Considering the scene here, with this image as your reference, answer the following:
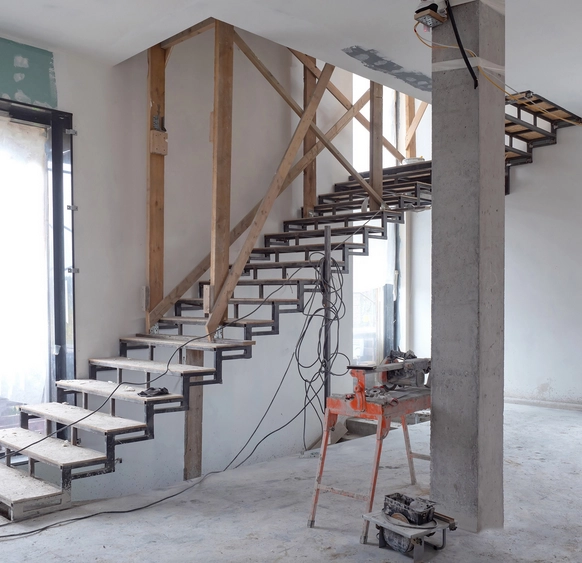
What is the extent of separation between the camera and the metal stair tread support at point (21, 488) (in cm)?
343

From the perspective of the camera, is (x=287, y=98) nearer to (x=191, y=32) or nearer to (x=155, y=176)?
(x=191, y=32)

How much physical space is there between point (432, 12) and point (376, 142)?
263 centimetres

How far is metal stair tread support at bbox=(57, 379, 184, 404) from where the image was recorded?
147 inches

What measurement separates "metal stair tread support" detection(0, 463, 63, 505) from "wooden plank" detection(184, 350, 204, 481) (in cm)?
151

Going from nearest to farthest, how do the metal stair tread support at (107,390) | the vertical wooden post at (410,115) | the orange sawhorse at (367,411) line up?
the orange sawhorse at (367,411)
the metal stair tread support at (107,390)
the vertical wooden post at (410,115)

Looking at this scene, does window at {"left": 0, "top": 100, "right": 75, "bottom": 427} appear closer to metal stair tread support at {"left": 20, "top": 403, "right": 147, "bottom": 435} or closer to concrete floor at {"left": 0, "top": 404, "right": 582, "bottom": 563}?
metal stair tread support at {"left": 20, "top": 403, "right": 147, "bottom": 435}

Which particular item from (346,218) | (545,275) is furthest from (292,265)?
(545,275)

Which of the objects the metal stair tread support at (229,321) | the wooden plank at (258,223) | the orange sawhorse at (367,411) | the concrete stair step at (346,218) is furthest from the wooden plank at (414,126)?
the orange sawhorse at (367,411)

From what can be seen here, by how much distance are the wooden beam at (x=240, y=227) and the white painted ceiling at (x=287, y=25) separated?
1351 millimetres

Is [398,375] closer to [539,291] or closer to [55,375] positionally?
[55,375]

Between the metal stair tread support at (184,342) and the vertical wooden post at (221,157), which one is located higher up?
the vertical wooden post at (221,157)

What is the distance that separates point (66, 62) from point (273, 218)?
2.49 metres

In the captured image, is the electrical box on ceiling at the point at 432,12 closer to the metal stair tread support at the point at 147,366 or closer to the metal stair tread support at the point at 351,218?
the metal stair tread support at the point at 351,218

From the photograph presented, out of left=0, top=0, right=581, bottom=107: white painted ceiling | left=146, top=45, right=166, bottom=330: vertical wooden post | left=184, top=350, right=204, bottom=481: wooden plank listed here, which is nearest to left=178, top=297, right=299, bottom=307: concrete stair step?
left=146, top=45, right=166, bottom=330: vertical wooden post
